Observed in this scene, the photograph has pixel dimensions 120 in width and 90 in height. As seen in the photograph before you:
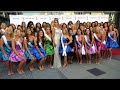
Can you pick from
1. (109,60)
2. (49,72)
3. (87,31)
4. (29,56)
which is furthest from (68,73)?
(109,60)

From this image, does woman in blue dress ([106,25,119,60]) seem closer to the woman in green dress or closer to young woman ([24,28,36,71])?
the woman in green dress

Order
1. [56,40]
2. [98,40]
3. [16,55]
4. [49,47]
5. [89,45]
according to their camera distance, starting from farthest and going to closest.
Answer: [98,40] → [89,45] → [56,40] → [49,47] → [16,55]

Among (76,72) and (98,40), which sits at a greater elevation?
(98,40)

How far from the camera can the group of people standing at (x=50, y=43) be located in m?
4.84

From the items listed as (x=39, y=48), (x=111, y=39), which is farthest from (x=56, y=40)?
(x=111, y=39)

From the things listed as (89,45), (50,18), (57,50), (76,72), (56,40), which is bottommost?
(76,72)

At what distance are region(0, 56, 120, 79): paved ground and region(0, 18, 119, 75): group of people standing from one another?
242mm

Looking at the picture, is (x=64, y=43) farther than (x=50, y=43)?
Yes

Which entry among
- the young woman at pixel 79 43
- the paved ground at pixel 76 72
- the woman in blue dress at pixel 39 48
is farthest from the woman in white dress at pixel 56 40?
the young woman at pixel 79 43

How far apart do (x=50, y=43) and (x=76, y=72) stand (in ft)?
4.13

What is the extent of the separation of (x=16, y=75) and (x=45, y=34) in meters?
1.58

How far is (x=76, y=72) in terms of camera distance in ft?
16.9

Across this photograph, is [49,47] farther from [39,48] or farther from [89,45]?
[89,45]

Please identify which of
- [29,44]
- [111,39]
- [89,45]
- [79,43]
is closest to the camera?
[29,44]
